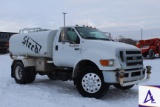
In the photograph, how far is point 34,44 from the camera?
10414mm

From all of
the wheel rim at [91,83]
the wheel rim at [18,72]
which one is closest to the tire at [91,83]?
the wheel rim at [91,83]

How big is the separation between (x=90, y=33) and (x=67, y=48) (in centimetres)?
88

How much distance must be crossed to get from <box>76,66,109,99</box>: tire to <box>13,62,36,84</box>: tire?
10.0 ft

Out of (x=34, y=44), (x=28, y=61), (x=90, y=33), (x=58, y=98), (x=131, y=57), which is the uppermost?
(x=90, y=33)

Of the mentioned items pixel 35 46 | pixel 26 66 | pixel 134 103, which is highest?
pixel 35 46

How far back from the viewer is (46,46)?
9766 millimetres

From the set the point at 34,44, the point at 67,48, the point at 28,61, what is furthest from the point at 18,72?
the point at 67,48

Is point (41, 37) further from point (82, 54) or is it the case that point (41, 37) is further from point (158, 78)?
point (158, 78)

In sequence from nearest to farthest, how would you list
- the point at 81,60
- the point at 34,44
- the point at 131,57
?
the point at 131,57, the point at 81,60, the point at 34,44

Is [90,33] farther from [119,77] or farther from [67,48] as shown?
[119,77]

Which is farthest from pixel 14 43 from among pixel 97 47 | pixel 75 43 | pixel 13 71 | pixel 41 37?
pixel 97 47

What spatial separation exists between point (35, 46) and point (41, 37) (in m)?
0.54

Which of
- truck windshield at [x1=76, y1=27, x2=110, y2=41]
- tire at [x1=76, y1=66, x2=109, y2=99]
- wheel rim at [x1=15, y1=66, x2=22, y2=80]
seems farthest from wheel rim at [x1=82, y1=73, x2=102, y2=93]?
wheel rim at [x1=15, y1=66, x2=22, y2=80]

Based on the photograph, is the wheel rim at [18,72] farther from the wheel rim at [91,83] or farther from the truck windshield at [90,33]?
the wheel rim at [91,83]
